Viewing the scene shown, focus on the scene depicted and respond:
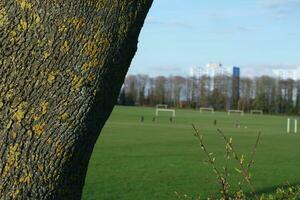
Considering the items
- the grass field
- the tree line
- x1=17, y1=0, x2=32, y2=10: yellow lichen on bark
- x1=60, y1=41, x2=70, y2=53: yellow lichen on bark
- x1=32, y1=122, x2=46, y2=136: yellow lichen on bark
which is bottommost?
the grass field

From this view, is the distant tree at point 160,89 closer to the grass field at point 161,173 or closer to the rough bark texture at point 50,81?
the grass field at point 161,173

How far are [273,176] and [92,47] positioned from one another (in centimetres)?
1785

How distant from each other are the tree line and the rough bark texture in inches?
5301

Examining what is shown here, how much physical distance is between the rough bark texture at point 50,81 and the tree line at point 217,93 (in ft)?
442

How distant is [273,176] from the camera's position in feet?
63.7

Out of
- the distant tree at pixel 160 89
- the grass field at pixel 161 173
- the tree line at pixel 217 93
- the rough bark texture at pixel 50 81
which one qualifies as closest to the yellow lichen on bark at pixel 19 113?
the rough bark texture at pixel 50 81

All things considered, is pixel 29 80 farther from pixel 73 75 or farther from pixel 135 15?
pixel 135 15

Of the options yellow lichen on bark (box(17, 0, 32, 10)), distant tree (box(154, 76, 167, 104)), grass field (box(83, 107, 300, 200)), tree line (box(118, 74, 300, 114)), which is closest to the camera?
yellow lichen on bark (box(17, 0, 32, 10))

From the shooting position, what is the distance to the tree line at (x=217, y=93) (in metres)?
140

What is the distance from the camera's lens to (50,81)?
217cm

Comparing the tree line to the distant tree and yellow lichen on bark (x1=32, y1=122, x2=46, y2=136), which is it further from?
yellow lichen on bark (x1=32, y1=122, x2=46, y2=136)

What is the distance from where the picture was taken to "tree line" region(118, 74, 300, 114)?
459 feet

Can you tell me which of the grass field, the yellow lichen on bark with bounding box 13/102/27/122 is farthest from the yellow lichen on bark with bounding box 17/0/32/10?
the grass field

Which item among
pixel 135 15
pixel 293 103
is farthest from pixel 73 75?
pixel 293 103
